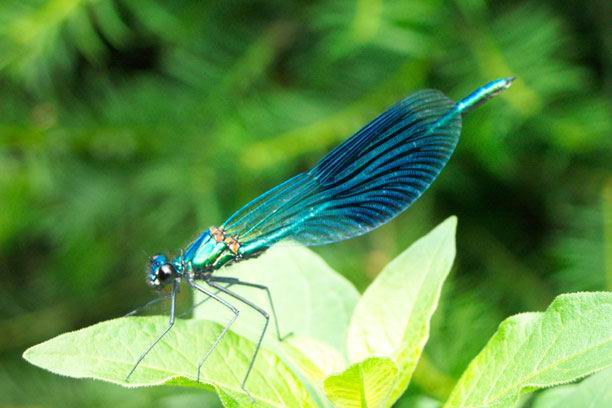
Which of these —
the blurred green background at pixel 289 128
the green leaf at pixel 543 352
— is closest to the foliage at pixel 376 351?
the green leaf at pixel 543 352

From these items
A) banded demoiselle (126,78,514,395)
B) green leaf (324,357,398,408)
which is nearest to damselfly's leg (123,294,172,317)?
A: banded demoiselle (126,78,514,395)

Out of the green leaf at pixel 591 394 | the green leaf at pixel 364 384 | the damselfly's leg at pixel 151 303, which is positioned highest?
the damselfly's leg at pixel 151 303

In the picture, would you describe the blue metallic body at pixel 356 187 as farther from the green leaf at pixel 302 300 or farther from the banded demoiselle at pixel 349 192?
the green leaf at pixel 302 300

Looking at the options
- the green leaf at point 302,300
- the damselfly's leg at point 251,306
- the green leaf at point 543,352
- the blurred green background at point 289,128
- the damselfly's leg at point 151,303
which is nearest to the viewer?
the green leaf at point 543,352

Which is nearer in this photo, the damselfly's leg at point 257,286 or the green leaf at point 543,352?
Answer: the green leaf at point 543,352

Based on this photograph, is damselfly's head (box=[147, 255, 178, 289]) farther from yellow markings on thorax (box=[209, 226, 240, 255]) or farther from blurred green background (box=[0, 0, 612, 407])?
blurred green background (box=[0, 0, 612, 407])

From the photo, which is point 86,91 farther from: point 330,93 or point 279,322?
point 279,322
